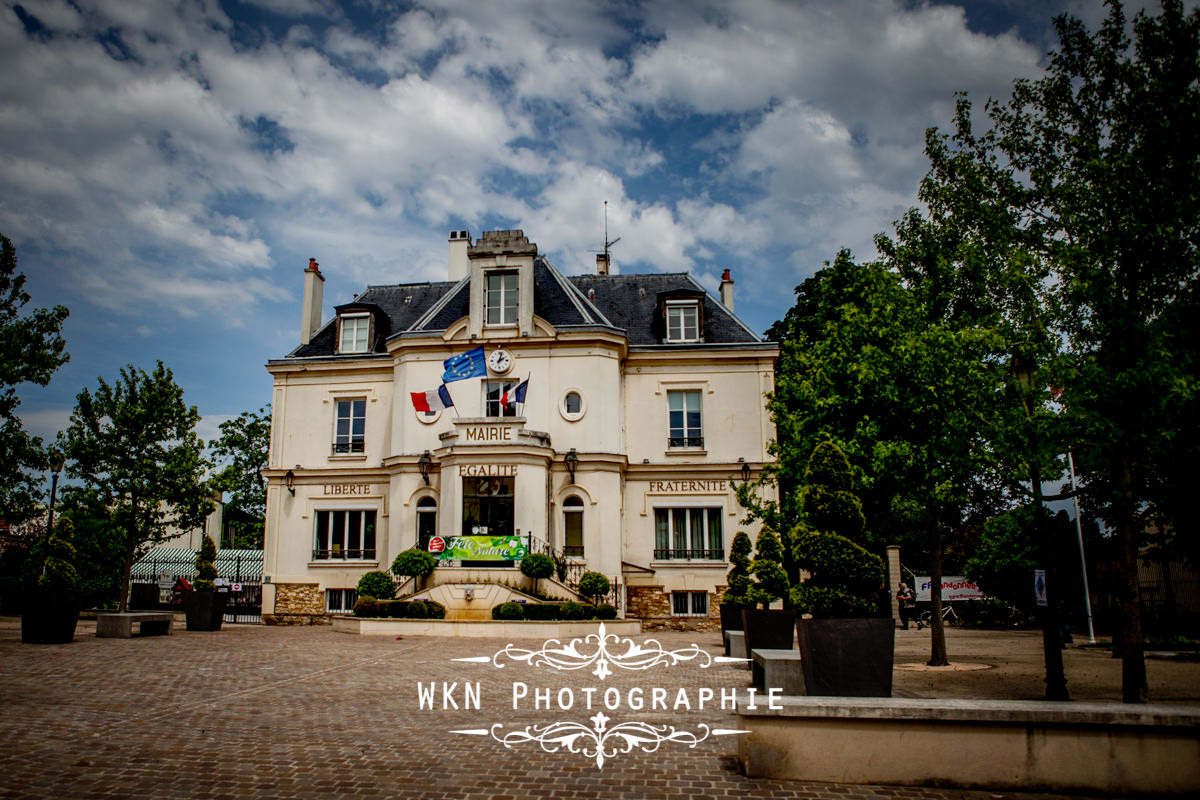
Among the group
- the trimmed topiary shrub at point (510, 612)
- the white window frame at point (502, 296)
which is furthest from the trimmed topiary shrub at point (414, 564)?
the white window frame at point (502, 296)

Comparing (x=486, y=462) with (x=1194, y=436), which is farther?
(x=486, y=462)

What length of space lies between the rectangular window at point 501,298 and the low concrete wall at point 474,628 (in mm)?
11128

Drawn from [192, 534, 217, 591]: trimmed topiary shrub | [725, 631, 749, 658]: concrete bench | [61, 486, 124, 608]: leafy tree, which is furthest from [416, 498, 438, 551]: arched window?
[725, 631, 749, 658]: concrete bench

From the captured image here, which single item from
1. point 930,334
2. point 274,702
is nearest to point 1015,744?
point 930,334

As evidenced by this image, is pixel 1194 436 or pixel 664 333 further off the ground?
pixel 664 333

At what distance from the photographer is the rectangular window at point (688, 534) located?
27172 millimetres

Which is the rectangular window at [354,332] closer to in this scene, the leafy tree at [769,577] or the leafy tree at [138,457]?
the leafy tree at [138,457]

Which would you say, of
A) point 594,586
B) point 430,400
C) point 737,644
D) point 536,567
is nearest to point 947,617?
point 594,586

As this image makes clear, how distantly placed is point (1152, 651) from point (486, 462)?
18.0 meters

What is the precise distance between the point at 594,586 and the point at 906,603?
15452 mm

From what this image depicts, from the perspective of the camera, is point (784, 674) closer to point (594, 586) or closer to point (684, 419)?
point (594, 586)

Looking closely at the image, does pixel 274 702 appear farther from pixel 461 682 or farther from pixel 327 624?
pixel 327 624

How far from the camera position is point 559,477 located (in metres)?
26.6

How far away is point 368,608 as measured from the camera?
71.7ft
